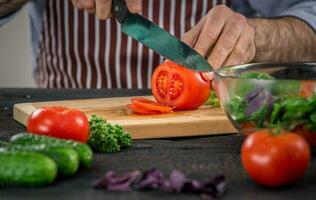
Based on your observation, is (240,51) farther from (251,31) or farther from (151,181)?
(151,181)

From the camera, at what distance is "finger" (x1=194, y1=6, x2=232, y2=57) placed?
6.20ft

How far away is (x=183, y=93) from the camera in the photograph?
178 cm

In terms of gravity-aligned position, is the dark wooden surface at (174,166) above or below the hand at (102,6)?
below

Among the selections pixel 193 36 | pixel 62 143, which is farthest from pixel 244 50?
pixel 62 143

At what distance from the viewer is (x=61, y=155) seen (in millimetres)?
1196

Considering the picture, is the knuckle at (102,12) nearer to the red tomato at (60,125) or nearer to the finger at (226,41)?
the finger at (226,41)

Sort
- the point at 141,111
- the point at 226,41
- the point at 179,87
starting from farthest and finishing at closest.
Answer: the point at 226,41
the point at 179,87
the point at 141,111

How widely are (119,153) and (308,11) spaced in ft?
3.52

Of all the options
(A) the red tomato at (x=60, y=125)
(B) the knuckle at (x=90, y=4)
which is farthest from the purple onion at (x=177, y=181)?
(B) the knuckle at (x=90, y=4)

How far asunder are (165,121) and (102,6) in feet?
1.14

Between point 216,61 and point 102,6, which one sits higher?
point 102,6

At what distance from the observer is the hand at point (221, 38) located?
1.90m

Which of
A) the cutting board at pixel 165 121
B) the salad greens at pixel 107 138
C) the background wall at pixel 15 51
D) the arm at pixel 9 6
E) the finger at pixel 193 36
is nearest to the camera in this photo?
the salad greens at pixel 107 138

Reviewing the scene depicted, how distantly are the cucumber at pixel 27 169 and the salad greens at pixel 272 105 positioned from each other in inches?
13.1
